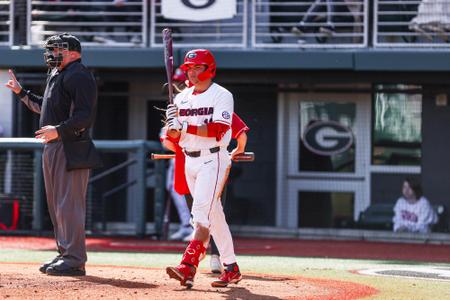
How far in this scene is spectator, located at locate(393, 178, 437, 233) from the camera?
16.1m

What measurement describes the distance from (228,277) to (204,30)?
32.0 ft

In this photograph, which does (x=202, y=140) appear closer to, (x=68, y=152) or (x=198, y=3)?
(x=68, y=152)

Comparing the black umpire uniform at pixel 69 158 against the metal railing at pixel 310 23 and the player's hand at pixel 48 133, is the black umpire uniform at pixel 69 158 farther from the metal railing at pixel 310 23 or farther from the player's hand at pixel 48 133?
the metal railing at pixel 310 23

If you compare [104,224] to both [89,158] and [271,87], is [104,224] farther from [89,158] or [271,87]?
[89,158]

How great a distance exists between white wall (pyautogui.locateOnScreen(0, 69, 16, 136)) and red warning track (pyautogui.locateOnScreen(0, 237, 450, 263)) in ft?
7.85

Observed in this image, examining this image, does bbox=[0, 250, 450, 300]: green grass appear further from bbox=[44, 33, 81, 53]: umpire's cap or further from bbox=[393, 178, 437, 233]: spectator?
bbox=[393, 178, 437, 233]: spectator

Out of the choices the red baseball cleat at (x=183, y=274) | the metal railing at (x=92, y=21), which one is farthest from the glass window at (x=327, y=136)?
the red baseball cleat at (x=183, y=274)

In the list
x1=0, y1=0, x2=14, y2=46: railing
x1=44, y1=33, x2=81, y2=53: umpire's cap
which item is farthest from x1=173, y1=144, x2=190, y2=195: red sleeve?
x1=0, y1=0, x2=14, y2=46: railing

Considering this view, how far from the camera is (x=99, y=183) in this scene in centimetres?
1753

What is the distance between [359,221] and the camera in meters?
16.9

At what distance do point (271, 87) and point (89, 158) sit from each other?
896cm

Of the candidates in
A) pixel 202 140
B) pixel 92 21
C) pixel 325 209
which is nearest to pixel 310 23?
pixel 325 209

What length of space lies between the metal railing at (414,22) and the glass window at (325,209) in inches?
105

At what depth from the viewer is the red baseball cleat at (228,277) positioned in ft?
26.8
